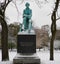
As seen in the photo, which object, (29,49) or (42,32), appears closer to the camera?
(29,49)

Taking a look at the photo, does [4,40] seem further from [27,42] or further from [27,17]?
[27,42]

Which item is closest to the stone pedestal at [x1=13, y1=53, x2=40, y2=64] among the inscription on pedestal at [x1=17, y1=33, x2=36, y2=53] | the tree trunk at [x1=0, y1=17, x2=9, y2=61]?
the inscription on pedestal at [x1=17, y1=33, x2=36, y2=53]

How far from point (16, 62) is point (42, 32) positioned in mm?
56133

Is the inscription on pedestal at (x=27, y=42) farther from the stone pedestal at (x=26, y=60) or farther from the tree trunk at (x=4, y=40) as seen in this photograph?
the tree trunk at (x=4, y=40)

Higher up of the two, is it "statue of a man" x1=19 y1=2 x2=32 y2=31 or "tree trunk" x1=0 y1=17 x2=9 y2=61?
"statue of a man" x1=19 y1=2 x2=32 y2=31

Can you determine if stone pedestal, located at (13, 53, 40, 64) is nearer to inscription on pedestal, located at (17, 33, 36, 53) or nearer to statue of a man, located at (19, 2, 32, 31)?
inscription on pedestal, located at (17, 33, 36, 53)

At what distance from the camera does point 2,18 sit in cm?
1823

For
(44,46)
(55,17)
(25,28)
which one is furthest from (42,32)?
Answer: (25,28)

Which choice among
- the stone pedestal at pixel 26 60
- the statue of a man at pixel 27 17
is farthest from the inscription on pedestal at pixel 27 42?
the statue of a man at pixel 27 17

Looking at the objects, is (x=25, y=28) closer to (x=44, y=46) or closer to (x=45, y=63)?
(x=45, y=63)

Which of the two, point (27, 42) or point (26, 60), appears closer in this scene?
point (26, 60)

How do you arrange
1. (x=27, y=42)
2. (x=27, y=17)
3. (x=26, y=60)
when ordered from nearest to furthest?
1. (x=26, y=60)
2. (x=27, y=42)
3. (x=27, y=17)

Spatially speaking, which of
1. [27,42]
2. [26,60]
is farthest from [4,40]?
[26,60]

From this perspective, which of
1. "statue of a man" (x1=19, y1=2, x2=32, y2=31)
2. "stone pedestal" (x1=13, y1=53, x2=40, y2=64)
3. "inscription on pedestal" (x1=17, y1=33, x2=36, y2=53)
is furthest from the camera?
"statue of a man" (x1=19, y1=2, x2=32, y2=31)
